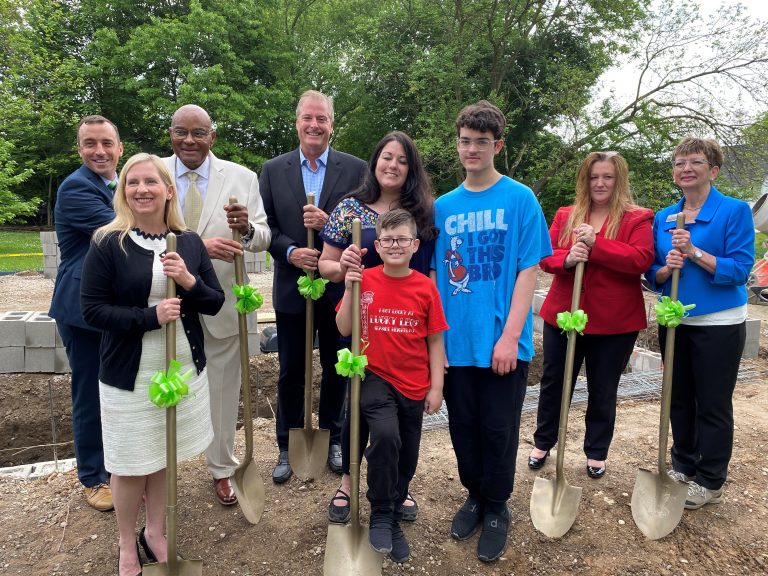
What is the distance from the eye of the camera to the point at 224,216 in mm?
3266

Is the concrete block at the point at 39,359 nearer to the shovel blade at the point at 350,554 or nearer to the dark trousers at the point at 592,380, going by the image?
the shovel blade at the point at 350,554

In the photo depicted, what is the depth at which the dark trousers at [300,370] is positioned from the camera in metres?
3.63

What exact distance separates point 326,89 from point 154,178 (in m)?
23.9

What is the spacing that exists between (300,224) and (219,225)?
21.7 inches

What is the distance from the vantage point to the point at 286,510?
3.38 meters

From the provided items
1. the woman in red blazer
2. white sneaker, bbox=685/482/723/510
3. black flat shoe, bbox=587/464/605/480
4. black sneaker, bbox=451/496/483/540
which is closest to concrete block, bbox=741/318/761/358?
white sneaker, bbox=685/482/723/510

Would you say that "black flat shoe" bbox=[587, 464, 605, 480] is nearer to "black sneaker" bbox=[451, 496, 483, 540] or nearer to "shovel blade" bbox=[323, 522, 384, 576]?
"black sneaker" bbox=[451, 496, 483, 540]

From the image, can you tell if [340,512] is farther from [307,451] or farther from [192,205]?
[192,205]

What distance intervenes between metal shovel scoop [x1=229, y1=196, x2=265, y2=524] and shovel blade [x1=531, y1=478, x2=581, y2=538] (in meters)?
1.68

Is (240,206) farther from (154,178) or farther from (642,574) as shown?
(642,574)

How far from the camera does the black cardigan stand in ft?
7.78

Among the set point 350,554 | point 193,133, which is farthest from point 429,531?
point 193,133

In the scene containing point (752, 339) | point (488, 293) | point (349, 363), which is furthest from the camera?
point (752, 339)

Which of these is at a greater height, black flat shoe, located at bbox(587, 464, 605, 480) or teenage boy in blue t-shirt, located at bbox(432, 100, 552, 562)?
teenage boy in blue t-shirt, located at bbox(432, 100, 552, 562)
